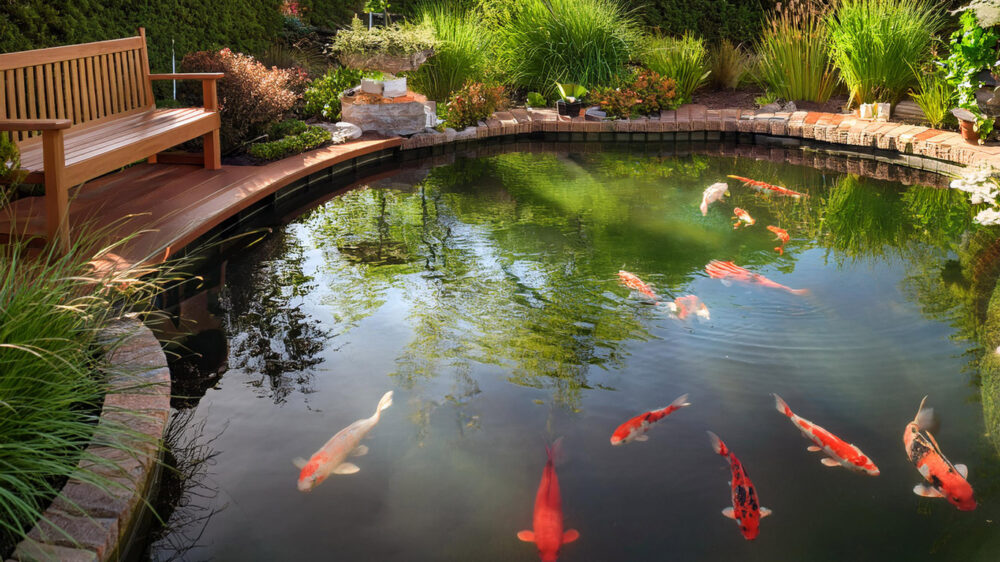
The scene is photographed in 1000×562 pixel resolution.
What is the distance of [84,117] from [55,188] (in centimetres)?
152

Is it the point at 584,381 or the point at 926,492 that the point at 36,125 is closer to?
the point at 584,381

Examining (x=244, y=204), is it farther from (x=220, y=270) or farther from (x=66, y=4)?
(x=66, y=4)

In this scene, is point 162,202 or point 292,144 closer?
point 162,202

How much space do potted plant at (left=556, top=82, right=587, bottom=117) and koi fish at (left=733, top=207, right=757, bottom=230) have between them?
3874 millimetres

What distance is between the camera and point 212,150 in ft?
21.4

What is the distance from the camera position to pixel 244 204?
18.7 feet

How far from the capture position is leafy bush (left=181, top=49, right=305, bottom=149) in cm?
720

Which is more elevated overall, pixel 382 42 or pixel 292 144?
pixel 382 42

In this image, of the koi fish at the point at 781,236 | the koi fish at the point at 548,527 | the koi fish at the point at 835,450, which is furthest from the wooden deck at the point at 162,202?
the koi fish at the point at 781,236

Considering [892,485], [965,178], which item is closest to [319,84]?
[965,178]

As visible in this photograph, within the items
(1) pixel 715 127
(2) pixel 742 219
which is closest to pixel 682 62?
(1) pixel 715 127

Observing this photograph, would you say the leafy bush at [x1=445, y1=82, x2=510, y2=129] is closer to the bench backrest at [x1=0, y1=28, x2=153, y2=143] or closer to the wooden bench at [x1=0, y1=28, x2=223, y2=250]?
the wooden bench at [x1=0, y1=28, x2=223, y2=250]

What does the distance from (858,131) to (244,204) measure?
6.24 m

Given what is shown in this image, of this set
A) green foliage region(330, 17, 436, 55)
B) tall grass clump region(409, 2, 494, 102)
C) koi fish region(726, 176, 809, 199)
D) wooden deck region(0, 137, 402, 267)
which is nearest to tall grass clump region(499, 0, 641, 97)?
tall grass clump region(409, 2, 494, 102)
